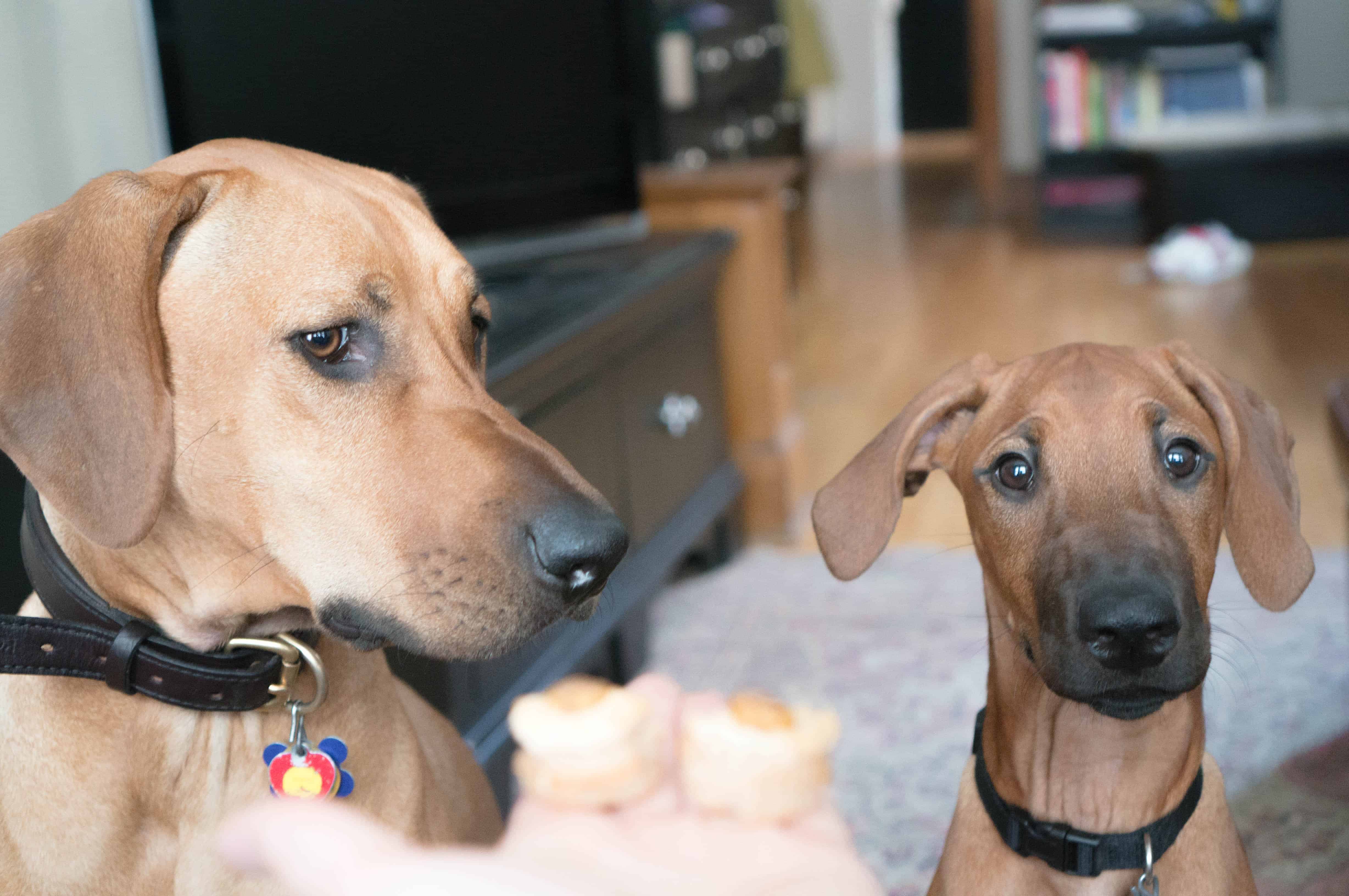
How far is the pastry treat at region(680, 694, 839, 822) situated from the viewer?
2.25ft

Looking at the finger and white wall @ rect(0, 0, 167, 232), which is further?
white wall @ rect(0, 0, 167, 232)

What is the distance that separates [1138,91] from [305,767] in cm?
838

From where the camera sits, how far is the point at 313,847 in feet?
1.96

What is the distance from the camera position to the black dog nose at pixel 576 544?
1.11m

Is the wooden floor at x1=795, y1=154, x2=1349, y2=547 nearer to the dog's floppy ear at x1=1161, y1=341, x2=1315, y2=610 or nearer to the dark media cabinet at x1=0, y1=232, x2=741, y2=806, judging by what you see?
the dark media cabinet at x1=0, y1=232, x2=741, y2=806

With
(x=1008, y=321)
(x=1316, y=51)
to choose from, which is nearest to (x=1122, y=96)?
(x=1316, y=51)

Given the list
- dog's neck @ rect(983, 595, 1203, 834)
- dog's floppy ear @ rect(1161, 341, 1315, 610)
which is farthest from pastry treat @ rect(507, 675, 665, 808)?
dog's floppy ear @ rect(1161, 341, 1315, 610)

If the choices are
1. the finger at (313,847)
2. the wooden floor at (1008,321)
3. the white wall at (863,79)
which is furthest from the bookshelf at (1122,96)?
the finger at (313,847)

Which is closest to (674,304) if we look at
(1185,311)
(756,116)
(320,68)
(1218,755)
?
(320,68)

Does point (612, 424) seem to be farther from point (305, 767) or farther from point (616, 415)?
point (305, 767)

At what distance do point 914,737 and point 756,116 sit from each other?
6607 millimetres

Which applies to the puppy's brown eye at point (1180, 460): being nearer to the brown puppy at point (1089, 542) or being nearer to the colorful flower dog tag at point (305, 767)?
the brown puppy at point (1089, 542)

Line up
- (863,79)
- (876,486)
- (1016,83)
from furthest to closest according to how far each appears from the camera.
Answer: (863,79) → (1016,83) → (876,486)

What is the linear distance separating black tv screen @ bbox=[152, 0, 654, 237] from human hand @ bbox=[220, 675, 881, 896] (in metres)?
1.54
